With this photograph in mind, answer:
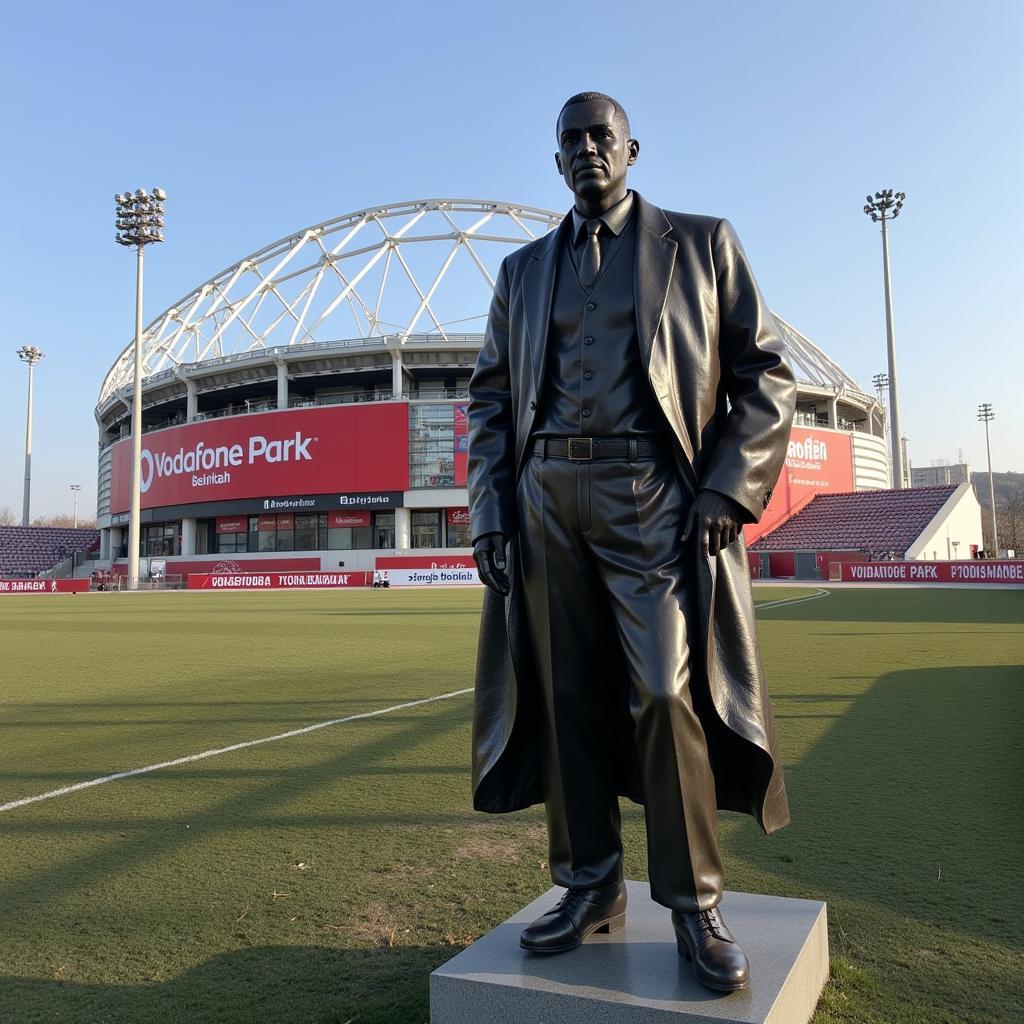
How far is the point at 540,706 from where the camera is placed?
2.58 meters

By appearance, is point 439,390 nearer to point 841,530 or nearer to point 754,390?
point 841,530

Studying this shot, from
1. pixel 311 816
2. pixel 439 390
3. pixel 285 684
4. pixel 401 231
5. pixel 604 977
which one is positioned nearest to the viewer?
pixel 604 977

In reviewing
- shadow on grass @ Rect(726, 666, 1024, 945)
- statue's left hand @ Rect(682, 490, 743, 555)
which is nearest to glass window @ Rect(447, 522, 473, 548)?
shadow on grass @ Rect(726, 666, 1024, 945)

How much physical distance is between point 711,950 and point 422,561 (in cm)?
4554

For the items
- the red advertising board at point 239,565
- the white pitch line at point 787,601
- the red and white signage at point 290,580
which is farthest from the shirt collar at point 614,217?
the red advertising board at point 239,565

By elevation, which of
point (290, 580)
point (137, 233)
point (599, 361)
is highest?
point (137, 233)

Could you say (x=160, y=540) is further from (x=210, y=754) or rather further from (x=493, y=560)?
(x=493, y=560)

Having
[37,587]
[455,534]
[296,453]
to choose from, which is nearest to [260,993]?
[455,534]

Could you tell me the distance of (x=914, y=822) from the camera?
4066mm

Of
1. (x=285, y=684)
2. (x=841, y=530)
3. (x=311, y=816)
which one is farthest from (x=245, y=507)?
(x=311, y=816)

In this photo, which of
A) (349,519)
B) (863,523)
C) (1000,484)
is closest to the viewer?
(863,523)

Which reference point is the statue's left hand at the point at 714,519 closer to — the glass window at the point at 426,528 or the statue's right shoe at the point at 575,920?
the statue's right shoe at the point at 575,920

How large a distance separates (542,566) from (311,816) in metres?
2.58

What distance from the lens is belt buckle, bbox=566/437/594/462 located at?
2.39m
